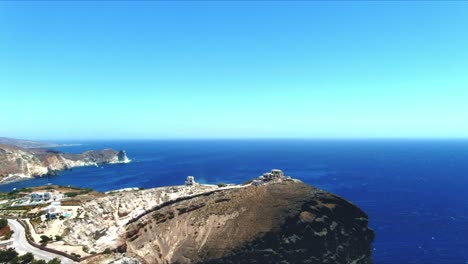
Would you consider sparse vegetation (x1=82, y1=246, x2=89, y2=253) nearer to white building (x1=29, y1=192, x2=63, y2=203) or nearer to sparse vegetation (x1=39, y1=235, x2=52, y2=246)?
sparse vegetation (x1=39, y1=235, x2=52, y2=246)

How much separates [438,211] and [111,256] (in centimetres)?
9861

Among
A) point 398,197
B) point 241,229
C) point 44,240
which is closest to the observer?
point 44,240

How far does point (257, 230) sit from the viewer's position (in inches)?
2413

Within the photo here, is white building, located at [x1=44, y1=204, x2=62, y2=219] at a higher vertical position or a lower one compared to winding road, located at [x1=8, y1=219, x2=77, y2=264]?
higher

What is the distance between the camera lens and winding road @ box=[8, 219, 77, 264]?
5112 centimetres

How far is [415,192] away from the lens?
445ft

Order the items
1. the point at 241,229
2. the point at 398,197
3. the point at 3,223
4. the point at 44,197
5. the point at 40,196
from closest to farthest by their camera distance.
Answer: the point at 241,229
the point at 3,223
the point at 44,197
the point at 40,196
the point at 398,197

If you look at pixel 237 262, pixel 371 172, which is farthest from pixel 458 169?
pixel 237 262

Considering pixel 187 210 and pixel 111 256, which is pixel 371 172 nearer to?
pixel 187 210

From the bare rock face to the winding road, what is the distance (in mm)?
12309

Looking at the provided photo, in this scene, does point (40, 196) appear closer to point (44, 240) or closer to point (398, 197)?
point (44, 240)

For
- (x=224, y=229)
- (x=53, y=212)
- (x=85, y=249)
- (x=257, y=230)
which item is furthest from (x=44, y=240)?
(x=257, y=230)

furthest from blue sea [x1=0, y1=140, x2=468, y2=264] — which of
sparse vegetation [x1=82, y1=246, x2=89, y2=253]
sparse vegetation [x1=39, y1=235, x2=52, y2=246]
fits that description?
sparse vegetation [x1=39, y1=235, x2=52, y2=246]

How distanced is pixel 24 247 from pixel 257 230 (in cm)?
3809
